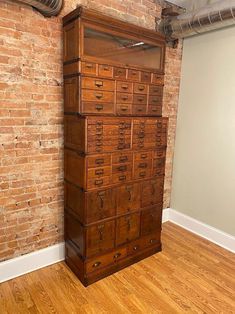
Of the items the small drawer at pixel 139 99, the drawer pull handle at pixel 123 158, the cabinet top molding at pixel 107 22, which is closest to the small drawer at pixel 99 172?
the drawer pull handle at pixel 123 158

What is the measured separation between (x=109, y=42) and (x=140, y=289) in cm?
214

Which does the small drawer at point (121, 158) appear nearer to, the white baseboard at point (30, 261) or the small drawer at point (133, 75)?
the small drawer at point (133, 75)

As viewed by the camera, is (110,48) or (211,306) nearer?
(211,306)

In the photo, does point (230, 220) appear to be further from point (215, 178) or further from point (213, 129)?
point (213, 129)

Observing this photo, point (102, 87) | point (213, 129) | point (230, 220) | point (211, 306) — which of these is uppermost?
point (102, 87)

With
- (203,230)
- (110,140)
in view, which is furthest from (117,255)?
(203,230)

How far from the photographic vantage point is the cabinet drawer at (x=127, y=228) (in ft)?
7.18

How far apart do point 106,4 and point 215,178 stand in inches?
84.3

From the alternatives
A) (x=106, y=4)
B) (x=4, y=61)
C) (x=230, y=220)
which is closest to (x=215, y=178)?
(x=230, y=220)

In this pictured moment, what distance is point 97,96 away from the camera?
6.31ft

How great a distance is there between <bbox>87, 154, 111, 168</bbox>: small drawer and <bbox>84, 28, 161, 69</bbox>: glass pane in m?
0.82

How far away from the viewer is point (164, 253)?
257 centimetres

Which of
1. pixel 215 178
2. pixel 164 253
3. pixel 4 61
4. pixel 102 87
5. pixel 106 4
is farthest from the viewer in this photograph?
pixel 215 178

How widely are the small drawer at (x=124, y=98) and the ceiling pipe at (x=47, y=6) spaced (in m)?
0.82
